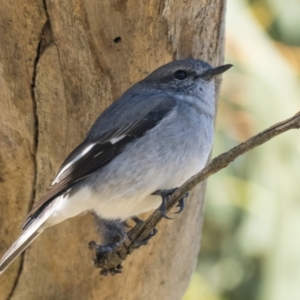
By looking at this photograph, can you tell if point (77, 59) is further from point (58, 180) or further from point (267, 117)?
point (267, 117)

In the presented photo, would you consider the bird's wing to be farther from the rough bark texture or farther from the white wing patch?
the rough bark texture

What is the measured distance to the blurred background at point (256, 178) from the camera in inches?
140

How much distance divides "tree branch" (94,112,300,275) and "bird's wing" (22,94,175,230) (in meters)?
0.30

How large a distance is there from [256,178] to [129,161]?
1460 mm

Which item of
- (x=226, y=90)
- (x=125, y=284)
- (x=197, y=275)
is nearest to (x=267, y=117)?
(x=226, y=90)

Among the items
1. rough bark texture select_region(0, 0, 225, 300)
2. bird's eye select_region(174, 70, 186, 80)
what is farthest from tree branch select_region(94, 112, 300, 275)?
bird's eye select_region(174, 70, 186, 80)

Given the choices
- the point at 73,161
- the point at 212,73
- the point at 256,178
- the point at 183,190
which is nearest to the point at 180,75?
the point at 212,73

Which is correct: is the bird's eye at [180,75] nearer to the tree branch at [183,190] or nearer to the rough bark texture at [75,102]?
the rough bark texture at [75,102]

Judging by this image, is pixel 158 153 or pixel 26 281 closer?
pixel 158 153

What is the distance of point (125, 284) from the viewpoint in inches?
112

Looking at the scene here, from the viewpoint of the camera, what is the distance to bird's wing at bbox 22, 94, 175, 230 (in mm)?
2438

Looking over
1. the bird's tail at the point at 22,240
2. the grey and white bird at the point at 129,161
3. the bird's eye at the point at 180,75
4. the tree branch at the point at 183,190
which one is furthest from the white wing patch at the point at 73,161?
the bird's eye at the point at 180,75

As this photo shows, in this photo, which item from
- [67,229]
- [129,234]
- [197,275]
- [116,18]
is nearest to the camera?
[129,234]

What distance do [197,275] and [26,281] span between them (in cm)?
120
